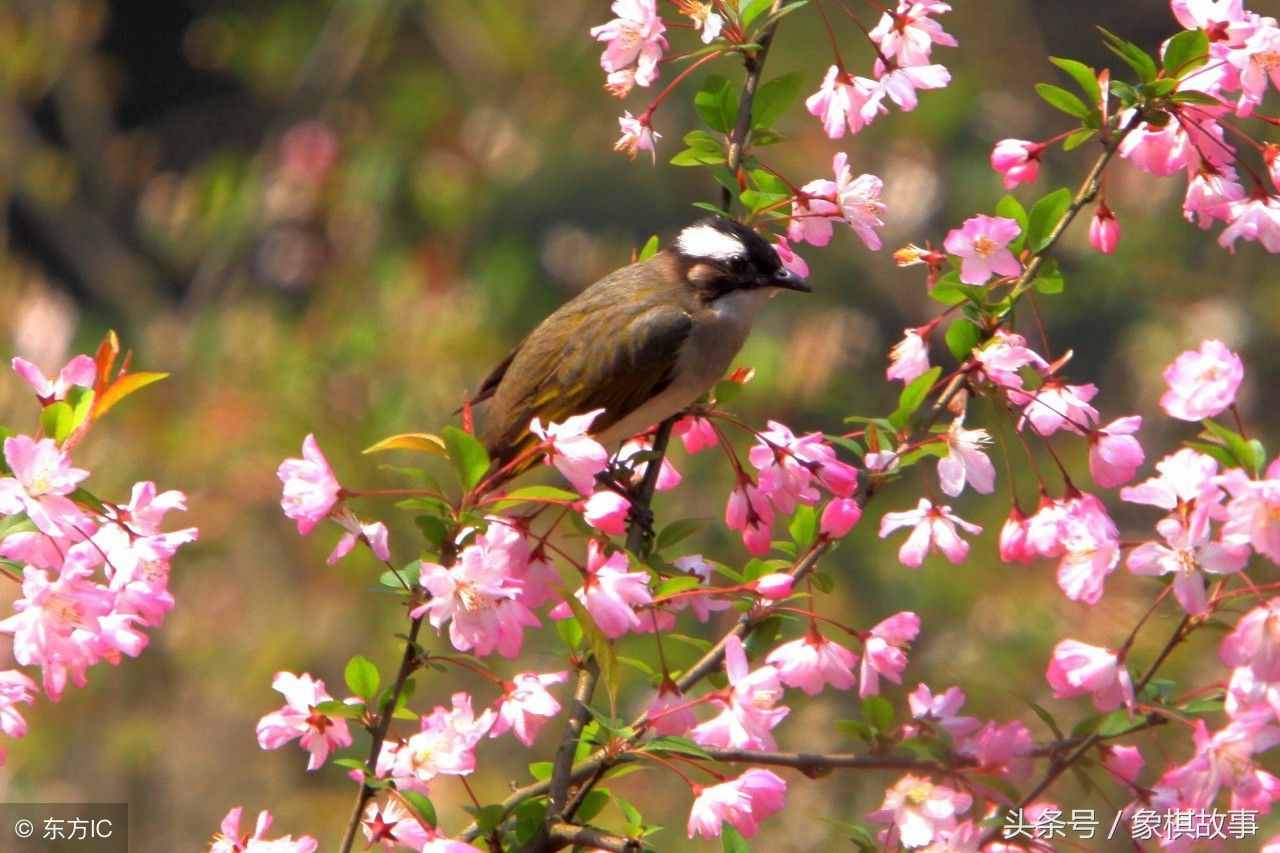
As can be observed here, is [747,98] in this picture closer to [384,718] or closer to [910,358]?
[910,358]

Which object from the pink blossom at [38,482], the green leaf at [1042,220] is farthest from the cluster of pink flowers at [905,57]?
the pink blossom at [38,482]

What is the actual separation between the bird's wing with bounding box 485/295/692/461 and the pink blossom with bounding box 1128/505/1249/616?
114 cm

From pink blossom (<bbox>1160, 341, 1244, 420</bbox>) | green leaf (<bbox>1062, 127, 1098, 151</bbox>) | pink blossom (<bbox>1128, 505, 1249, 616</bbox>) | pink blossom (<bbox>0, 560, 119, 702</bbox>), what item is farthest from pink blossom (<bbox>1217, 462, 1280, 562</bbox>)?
pink blossom (<bbox>0, 560, 119, 702</bbox>)

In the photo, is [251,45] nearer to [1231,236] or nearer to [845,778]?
[845,778]

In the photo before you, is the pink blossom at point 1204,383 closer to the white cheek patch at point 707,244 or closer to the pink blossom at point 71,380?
the white cheek patch at point 707,244

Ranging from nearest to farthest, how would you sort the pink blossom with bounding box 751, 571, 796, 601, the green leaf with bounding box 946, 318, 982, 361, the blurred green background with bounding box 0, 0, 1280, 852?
the pink blossom with bounding box 751, 571, 796, 601
the green leaf with bounding box 946, 318, 982, 361
the blurred green background with bounding box 0, 0, 1280, 852

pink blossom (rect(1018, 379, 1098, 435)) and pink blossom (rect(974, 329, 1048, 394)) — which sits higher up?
pink blossom (rect(974, 329, 1048, 394))

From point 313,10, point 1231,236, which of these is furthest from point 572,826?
point 313,10

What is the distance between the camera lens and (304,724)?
1.96 meters

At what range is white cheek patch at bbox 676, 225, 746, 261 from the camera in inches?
115

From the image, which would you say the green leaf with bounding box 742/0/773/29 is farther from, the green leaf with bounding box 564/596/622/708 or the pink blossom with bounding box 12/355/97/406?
the pink blossom with bounding box 12/355/97/406

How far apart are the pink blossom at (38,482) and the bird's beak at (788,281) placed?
1.32 meters

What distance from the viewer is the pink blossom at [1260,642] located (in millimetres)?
1761

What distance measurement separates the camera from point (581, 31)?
8.38 metres
